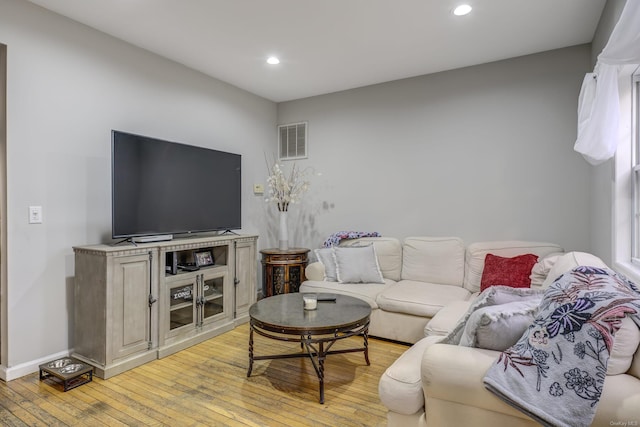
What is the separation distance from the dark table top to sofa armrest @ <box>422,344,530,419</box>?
890mm

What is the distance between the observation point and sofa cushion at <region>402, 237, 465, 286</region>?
11.6 ft

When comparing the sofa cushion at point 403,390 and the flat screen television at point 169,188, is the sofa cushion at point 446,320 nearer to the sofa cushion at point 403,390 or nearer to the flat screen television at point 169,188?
the sofa cushion at point 403,390

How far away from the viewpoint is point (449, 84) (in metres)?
3.84

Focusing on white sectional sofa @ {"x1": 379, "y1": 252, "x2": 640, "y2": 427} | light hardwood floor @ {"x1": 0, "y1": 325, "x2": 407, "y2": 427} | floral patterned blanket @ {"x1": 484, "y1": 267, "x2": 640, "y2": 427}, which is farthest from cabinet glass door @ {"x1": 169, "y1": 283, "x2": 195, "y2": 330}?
floral patterned blanket @ {"x1": 484, "y1": 267, "x2": 640, "y2": 427}

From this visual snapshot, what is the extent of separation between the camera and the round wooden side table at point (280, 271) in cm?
404

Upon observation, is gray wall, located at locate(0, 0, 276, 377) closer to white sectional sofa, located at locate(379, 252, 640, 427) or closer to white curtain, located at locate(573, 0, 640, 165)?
white sectional sofa, located at locate(379, 252, 640, 427)

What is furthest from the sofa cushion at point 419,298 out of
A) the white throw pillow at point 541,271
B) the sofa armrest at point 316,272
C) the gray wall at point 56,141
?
the gray wall at point 56,141

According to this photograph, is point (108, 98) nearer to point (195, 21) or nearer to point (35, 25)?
point (35, 25)

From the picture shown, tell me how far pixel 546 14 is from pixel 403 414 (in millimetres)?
2996

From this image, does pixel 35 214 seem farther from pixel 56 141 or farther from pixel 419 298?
pixel 419 298

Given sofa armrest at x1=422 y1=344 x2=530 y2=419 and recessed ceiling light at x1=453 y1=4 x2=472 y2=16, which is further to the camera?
recessed ceiling light at x1=453 y1=4 x2=472 y2=16

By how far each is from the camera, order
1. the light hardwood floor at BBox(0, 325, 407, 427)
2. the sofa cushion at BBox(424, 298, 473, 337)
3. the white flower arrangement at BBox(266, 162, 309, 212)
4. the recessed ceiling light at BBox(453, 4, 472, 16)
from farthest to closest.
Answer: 1. the white flower arrangement at BBox(266, 162, 309, 212)
2. the recessed ceiling light at BBox(453, 4, 472, 16)
3. the sofa cushion at BBox(424, 298, 473, 337)
4. the light hardwood floor at BBox(0, 325, 407, 427)

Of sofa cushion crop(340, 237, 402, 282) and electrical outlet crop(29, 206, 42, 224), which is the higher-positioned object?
electrical outlet crop(29, 206, 42, 224)

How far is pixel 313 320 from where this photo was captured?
232 centimetres
